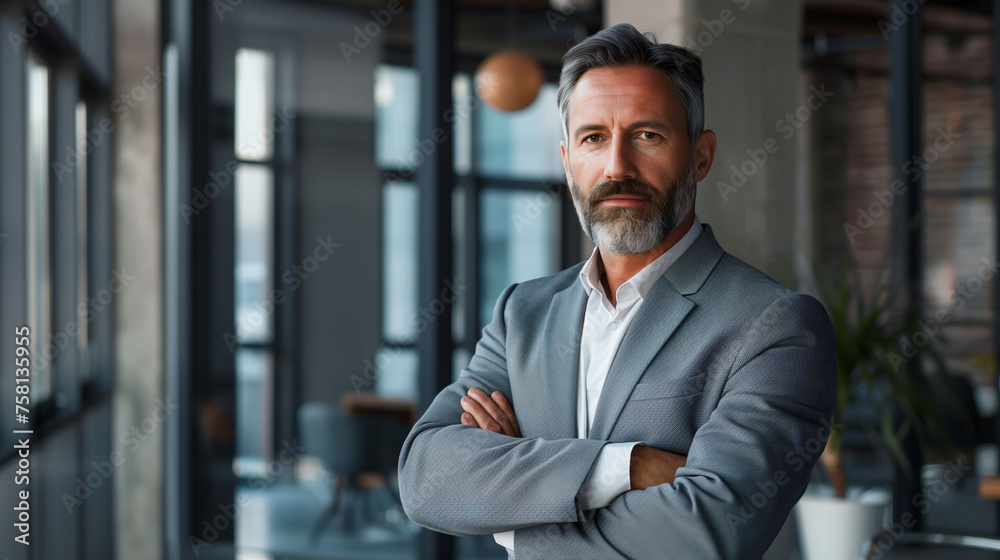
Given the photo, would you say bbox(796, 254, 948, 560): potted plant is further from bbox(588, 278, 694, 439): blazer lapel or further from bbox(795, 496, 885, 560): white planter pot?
bbox(588, 278, 694, 439): blazer lapel

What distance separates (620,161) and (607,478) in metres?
0.52

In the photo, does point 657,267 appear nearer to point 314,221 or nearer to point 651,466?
point 651,466

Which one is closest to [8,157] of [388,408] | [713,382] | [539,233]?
[713,382]

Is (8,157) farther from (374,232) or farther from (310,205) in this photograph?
(374,232)

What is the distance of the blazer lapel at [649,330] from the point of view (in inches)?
57.7

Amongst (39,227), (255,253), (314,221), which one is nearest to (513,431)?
(39,227)

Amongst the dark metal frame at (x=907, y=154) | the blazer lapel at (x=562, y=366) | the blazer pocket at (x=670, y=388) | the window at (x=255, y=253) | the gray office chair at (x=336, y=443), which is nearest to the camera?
the blazer pocket at (x=670, y=388)

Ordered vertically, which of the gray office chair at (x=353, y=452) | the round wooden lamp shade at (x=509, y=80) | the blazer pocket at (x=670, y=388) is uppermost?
the round wooden lamp shade at (x=509, y=80)

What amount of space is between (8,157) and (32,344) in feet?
2.38

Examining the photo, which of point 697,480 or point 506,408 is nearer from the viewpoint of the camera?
point 697,480

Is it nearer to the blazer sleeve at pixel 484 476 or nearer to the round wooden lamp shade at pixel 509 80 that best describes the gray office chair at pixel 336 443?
the round wooden lamp shade at pixel 509 80

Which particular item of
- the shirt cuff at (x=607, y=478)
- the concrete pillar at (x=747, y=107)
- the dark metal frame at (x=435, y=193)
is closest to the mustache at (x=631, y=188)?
the shirt cuff at (x=607, y=478)

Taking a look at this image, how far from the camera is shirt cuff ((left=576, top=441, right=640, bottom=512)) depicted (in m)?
1.37

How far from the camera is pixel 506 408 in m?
1.61
